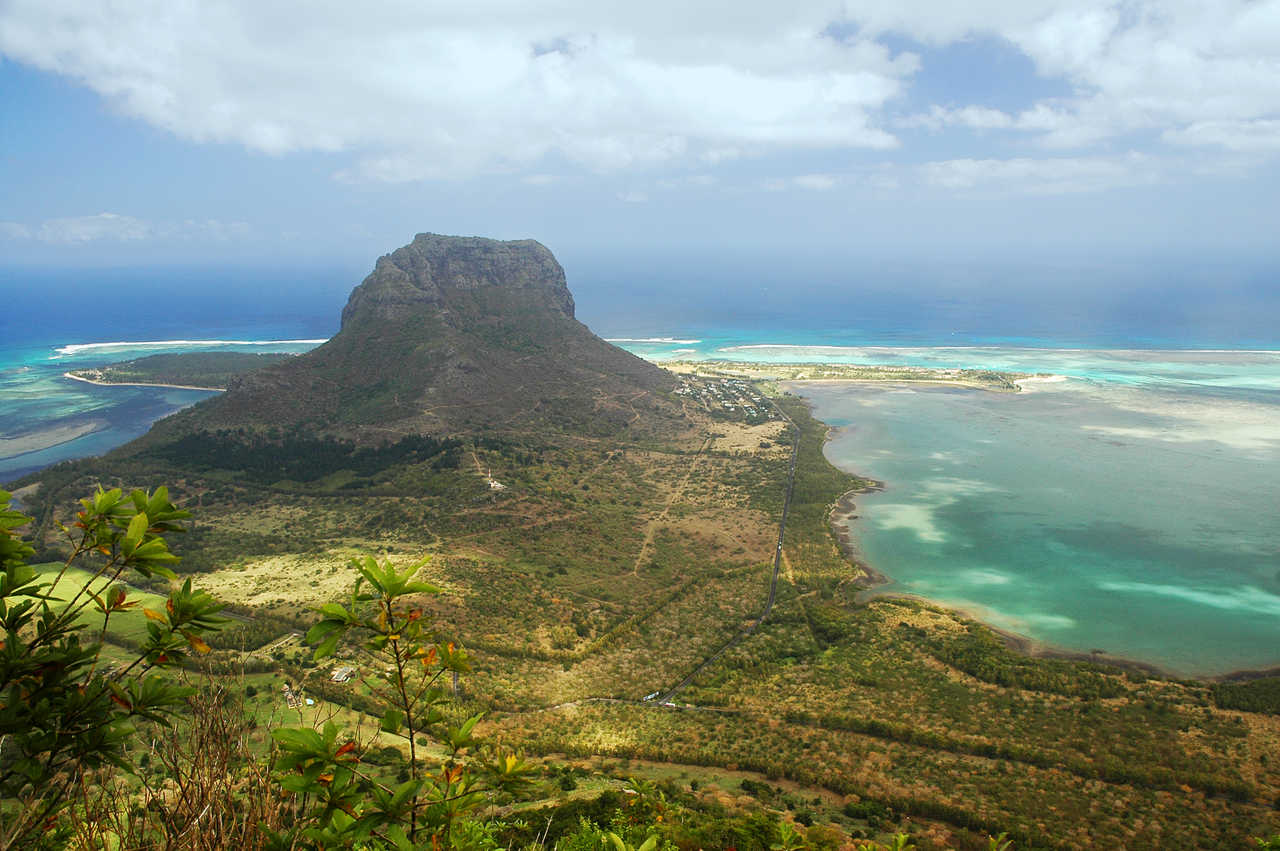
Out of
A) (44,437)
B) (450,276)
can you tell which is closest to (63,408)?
(44,437)

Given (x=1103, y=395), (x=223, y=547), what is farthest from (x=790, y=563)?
(x=1103, y=395)

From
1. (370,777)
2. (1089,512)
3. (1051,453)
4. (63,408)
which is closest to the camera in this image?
(370,777)

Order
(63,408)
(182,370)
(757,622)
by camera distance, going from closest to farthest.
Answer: (757,622), (63,408), (182,370)

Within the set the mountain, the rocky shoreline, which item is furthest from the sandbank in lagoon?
the rocky shoreline

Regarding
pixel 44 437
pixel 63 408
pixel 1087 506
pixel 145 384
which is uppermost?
pixel 145 384

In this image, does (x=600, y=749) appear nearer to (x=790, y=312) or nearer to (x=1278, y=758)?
(x=1278, y=758)

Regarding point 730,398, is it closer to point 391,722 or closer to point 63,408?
point 391,722

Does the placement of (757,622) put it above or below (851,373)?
below

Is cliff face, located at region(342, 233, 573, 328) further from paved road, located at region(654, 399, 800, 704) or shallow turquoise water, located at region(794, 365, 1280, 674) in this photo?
paved road, located at region(654, 399, 800, 704)
